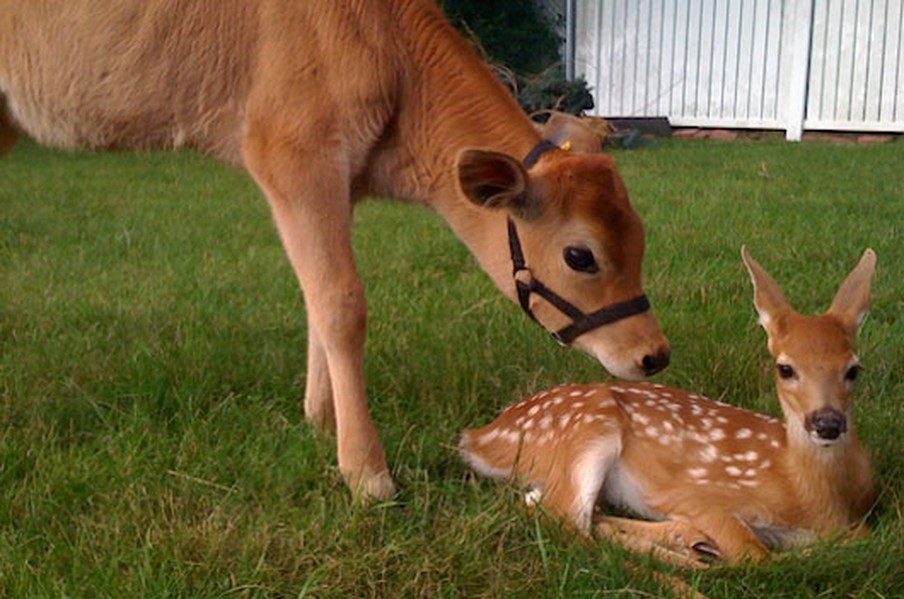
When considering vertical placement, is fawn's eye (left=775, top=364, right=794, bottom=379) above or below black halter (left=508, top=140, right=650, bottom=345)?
below

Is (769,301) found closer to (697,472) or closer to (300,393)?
(697,472)

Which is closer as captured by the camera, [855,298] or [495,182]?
[495,182]

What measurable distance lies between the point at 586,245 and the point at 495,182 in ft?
1.00

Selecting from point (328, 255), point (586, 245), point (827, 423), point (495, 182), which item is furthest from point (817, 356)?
point (328, 255)

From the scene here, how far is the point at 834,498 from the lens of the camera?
3.08m

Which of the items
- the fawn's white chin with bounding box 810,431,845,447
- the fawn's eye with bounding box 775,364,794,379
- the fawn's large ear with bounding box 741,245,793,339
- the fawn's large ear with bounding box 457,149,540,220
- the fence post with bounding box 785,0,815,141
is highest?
the fawn's large ear with bounding box 457,149,540,220

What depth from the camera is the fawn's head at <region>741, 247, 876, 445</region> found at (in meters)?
3.02

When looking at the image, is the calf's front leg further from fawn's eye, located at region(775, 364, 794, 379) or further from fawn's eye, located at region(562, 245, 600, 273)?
fawn's eye, located at region(775, 364, 794, 379)

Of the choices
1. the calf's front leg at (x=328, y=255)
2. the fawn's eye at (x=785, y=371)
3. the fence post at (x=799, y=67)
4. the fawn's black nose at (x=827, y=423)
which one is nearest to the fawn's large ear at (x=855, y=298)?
the fawn's eye at (x=785, y=371)

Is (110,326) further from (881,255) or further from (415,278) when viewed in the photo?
(881,255)

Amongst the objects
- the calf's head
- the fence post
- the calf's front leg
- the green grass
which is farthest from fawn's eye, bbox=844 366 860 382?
the fence post

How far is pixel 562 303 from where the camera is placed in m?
3.30

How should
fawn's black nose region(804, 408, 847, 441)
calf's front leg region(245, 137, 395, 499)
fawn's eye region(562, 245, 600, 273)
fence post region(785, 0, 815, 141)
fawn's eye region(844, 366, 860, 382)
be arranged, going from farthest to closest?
fence post region(785, 0, 815, 141), calf's front leg region(245, 137, 395, 499), fawn's eye region(562, 245, 600, 273), fawn's eye region(844, 366, 860, 382), fawn's black nose region(804, 408, 847, 441)

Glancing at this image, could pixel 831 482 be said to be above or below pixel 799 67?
above
